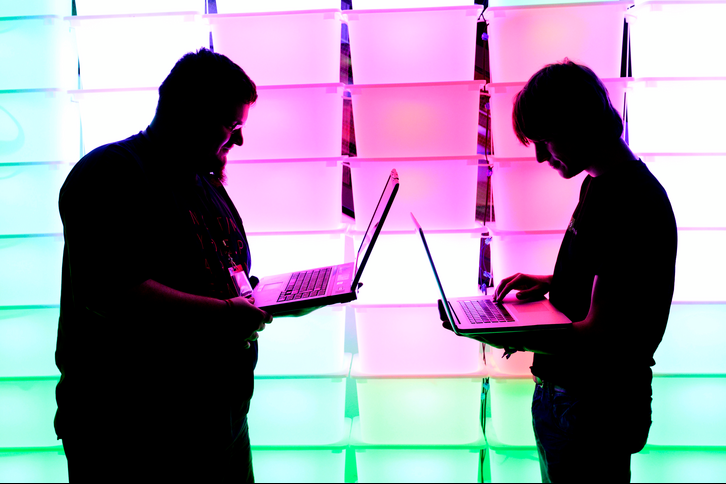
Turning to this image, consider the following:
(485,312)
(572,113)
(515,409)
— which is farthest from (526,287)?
(515,409)

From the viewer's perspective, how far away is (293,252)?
1555 mm

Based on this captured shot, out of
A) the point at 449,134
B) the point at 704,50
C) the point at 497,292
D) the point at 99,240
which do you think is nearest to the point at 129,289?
the point at 99,240

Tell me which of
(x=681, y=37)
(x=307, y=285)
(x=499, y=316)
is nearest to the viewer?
(x=499, y=316)

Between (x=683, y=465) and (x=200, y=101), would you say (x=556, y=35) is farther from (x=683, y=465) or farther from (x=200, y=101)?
(x=683, y=465)

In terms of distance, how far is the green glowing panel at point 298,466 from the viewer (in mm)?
1628

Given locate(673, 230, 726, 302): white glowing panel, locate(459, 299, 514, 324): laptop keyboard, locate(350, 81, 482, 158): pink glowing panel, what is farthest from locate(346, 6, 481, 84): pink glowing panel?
locate(673, 230, 726, 302): white glowing panel

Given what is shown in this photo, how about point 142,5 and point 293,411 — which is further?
point 293,411

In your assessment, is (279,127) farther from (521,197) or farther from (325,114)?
(521,197)

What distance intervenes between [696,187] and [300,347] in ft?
4.25

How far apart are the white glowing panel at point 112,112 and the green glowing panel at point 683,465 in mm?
1883

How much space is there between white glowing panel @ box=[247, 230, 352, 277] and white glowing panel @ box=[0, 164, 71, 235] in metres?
0.64

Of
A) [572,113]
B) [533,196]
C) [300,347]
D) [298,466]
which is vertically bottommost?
[298,466]

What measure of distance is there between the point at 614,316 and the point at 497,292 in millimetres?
378

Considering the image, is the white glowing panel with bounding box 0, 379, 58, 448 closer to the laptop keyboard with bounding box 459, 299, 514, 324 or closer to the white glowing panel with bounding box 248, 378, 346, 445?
the white glowing panel with bounding box 248, 378, 346, 445
